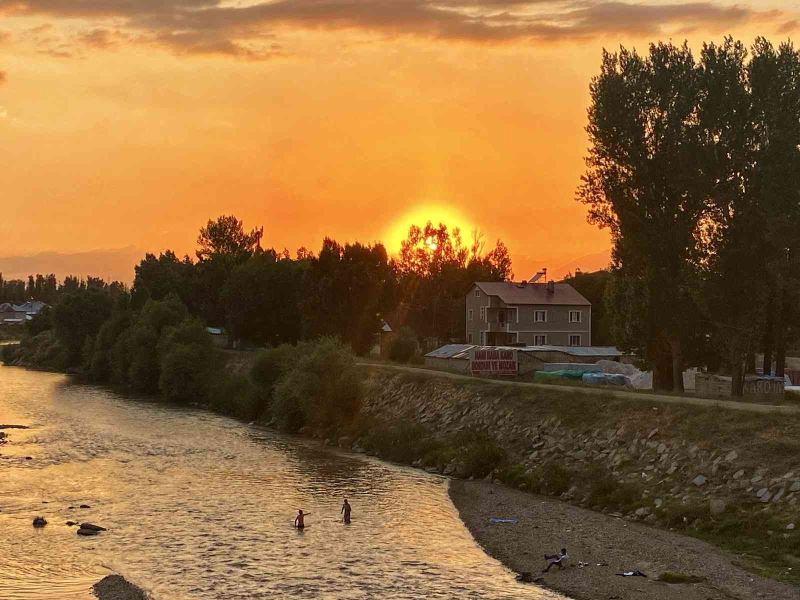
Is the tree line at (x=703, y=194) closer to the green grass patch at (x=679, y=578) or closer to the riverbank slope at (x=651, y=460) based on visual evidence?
the riverbank slope at (x=651, y=460)

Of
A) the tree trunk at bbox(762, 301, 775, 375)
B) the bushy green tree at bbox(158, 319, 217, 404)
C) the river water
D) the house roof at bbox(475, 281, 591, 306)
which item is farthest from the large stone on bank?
the house roof at bbox(475, 281, 591, 306)

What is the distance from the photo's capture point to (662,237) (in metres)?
66.5

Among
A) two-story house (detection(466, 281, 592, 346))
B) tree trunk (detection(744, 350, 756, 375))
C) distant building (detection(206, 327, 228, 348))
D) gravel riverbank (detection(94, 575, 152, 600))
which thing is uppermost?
two-story house (detection(466, 281, 592, 346))

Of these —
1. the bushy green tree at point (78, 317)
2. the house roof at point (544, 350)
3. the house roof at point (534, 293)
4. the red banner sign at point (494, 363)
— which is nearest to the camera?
the red banner sign at point (494, 363)

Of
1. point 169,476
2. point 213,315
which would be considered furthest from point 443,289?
point 169,476

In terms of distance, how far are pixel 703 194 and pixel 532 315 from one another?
67354mm

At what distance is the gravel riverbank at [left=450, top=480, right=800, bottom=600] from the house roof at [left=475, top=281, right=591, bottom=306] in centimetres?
8290

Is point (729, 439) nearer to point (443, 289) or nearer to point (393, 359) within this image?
point (393, 359)

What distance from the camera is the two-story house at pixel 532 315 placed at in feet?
432

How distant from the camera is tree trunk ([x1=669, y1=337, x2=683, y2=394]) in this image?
224ft

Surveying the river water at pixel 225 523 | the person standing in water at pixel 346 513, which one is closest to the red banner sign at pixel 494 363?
the river water at pixel 225 523

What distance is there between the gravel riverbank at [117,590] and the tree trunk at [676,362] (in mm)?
47450

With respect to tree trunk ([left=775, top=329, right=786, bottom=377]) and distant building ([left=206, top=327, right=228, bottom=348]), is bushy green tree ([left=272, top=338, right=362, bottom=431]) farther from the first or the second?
distant building ([left=206, top=327, right=228, bottom=348])

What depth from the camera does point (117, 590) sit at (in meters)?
32.8
